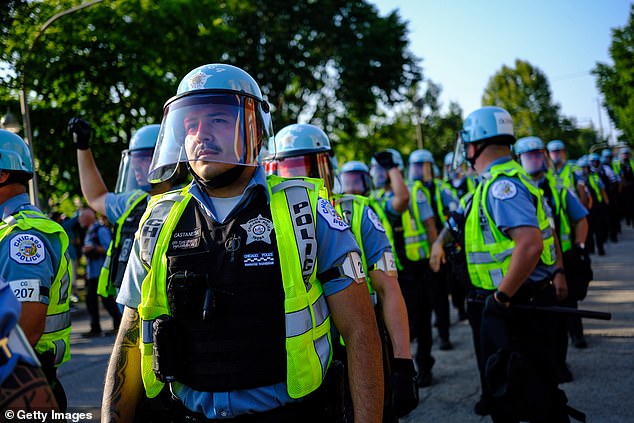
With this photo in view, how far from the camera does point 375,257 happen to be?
10.9ft

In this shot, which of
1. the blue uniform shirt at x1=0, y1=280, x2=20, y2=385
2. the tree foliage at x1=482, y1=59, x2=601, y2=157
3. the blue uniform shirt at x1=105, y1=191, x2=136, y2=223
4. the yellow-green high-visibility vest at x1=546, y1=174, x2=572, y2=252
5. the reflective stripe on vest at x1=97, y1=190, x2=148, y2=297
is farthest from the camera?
the tree foliage at x1=482, y1=59, x2=601, y2=157

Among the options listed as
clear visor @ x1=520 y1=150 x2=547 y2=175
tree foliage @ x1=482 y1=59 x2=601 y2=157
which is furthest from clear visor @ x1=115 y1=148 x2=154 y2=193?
tree foliage @ x1=482 y1=59 x2=601 y2=157

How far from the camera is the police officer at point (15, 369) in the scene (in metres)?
1.29

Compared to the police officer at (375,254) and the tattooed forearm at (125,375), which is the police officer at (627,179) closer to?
the police officer at (375,254)

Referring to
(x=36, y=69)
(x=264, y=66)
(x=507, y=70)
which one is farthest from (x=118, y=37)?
(x=507, y=70)

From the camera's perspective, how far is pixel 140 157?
473 centimetres

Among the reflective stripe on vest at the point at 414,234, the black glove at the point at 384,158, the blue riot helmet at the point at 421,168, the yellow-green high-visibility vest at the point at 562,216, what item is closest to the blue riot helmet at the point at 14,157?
the black glove at the point at 384,158

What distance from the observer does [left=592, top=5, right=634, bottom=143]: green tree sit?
4294 cm

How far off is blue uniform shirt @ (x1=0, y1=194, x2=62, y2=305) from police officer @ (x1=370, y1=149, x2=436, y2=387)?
11.8ft

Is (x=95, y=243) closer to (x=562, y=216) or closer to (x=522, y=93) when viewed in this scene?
(x=562, y=216)

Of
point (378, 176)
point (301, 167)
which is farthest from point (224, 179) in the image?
point (378, 176)

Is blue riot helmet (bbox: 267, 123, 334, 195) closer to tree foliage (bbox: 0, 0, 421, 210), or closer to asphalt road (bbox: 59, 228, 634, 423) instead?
asphalt road (bbox: 59, 228, 634, 423)

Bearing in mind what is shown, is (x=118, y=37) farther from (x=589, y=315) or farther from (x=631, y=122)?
(x=631, y=122)

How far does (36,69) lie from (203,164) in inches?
370
